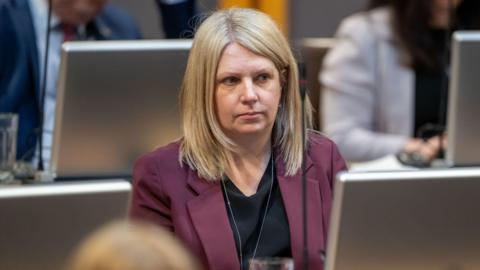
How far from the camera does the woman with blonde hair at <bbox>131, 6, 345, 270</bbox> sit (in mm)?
2510

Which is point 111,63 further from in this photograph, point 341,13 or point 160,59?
point 341,13

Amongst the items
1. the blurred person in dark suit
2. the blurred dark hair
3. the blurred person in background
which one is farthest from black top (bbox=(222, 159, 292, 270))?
the blurred dark hair

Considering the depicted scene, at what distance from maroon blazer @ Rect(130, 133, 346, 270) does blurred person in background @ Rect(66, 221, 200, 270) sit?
123 cm

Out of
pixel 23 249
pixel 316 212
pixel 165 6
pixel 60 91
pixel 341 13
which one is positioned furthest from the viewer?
pixel 341 13

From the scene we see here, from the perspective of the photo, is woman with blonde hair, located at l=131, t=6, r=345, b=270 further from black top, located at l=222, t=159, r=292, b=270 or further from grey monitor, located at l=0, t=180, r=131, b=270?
grey monitor, located at l=0, t=180, r=131, b=270

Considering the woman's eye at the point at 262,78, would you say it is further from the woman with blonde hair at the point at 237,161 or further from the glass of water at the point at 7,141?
the glass of water at the point at 7,141

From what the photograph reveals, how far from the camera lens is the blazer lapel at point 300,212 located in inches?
97.3

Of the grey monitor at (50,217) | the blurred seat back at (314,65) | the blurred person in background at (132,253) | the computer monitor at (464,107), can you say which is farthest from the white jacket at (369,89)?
the blurred person in background at (132,253)

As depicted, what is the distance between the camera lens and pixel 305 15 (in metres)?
6.25

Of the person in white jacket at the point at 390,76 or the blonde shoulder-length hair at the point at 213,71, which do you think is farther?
the person in white jacket at the point at 390,76

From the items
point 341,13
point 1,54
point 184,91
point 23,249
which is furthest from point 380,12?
point 23,249

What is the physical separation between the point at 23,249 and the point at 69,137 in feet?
4.03

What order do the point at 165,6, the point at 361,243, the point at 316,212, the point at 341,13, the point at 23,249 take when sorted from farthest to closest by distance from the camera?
1. the point at 341,13
2. the point at 165,6
3. the point at 316,212
4. the point at 361,243
5. the point at 23,249

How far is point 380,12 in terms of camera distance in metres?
4.16
